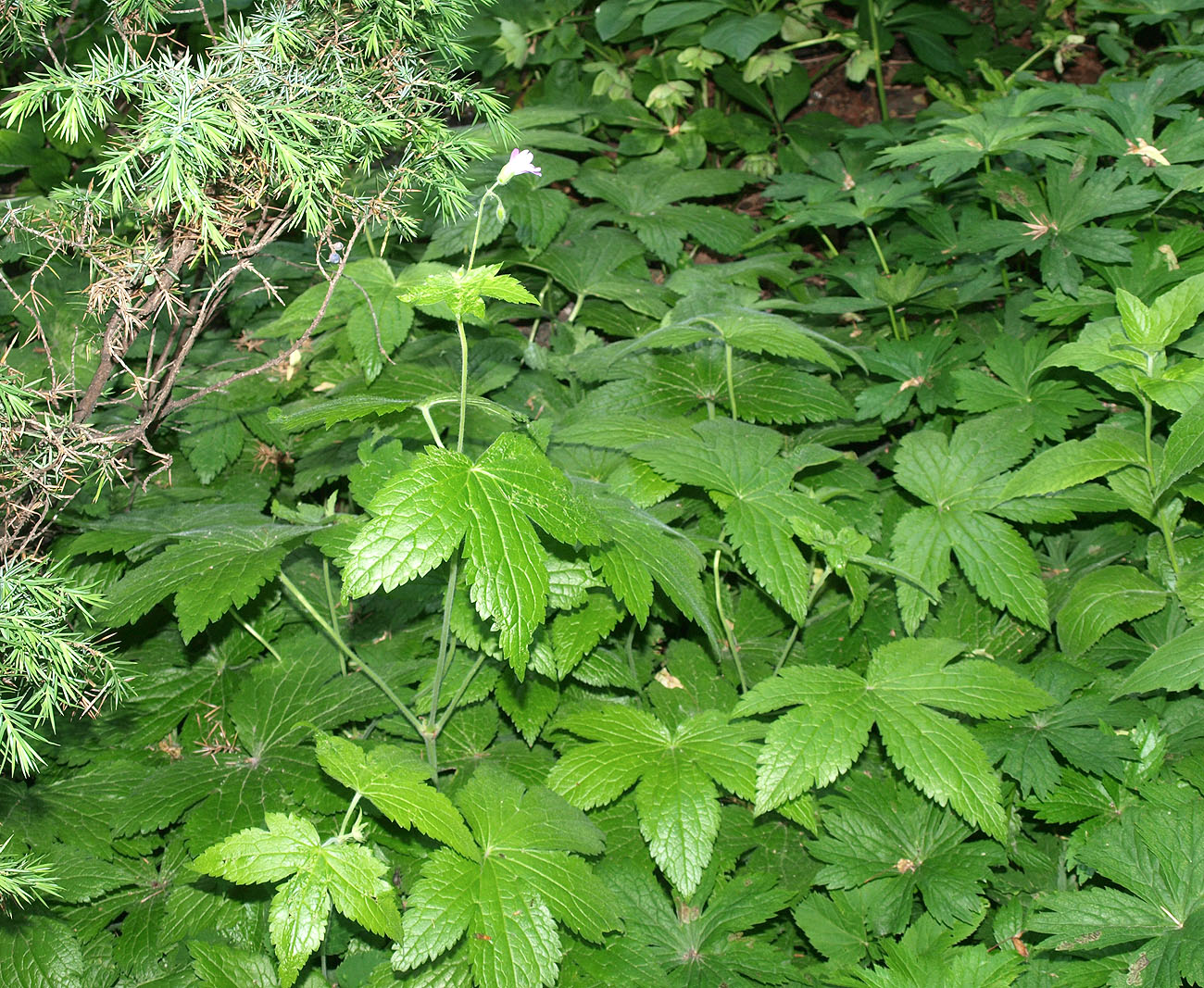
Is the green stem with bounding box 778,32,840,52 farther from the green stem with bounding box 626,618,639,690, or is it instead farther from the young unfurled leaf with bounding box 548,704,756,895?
the young unfurled leaf with bounding box 548,704,756,895

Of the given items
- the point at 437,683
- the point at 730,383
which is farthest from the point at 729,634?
the point at 437,683

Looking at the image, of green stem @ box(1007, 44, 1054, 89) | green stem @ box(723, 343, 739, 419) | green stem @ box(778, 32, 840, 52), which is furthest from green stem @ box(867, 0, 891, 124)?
green stem @ box(723, 343, 739, 419)

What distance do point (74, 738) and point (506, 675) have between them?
3.17 ft

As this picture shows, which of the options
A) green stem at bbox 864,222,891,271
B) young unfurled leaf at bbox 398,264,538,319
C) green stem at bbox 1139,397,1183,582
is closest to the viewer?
young unfurled leaf at bbox 398,264,538,319

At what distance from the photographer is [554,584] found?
1.82 metres

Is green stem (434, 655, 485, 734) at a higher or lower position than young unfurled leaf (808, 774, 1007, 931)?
higher

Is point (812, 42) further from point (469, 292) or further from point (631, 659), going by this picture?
point (469, 292)

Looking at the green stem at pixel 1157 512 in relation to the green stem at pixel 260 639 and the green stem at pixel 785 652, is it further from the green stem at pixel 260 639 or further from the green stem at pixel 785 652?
the green stem at pixel 260 639

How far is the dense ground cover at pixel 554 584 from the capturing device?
1.54 meters

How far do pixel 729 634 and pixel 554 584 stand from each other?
1.91 ft

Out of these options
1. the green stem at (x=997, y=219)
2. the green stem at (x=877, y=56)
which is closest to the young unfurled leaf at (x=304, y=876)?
the green stem at (x=997, y=219)

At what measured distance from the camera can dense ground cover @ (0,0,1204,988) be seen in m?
1.54

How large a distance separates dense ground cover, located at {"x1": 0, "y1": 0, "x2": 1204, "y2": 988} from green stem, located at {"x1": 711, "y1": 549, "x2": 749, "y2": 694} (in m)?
0.02

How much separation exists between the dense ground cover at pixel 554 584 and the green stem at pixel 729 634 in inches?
0.7
